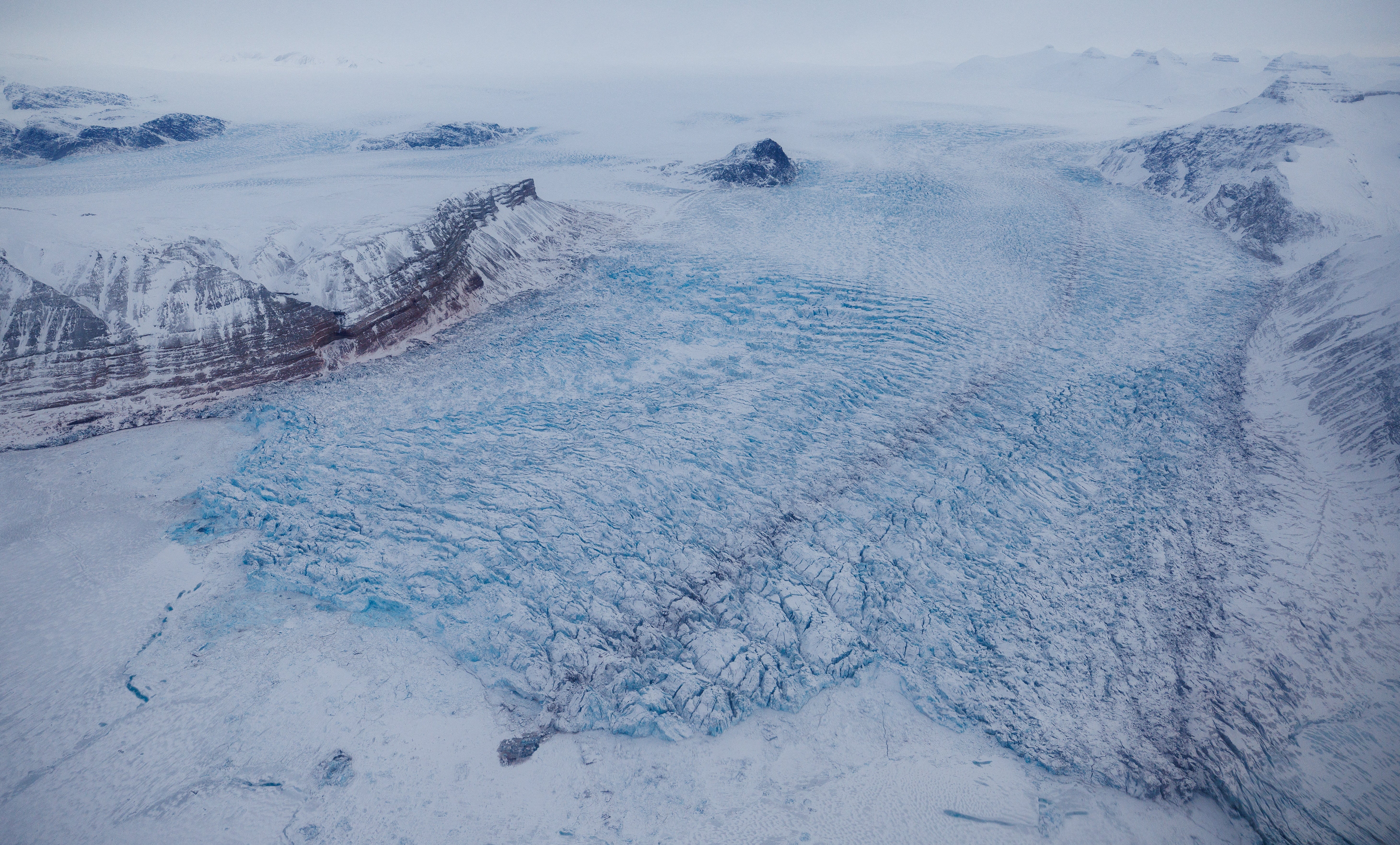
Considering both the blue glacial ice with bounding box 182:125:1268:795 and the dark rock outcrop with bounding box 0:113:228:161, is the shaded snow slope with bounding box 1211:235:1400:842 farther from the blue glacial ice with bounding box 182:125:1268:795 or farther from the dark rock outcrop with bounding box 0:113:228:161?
the dark rock outcrop with bounding box 0:113:228:161

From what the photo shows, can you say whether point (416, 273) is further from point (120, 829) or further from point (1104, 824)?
point (1104, 824)

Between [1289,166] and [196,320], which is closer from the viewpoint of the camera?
[196,320]

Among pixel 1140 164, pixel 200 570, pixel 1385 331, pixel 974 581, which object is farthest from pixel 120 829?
pixel 1140 164

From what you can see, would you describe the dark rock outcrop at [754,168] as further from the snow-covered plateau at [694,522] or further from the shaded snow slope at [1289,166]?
the shaded snow slope at [1289,166]

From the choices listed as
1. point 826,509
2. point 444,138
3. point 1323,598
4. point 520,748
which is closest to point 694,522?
point 826,509

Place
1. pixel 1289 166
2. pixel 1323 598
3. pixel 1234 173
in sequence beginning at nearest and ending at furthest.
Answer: pixel 1323 598, pixel 1289 166, pixel 1234 173

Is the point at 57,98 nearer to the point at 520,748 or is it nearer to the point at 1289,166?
the point at 520,748
